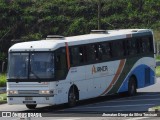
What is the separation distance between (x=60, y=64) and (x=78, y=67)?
141cm

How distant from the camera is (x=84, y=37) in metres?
28.6

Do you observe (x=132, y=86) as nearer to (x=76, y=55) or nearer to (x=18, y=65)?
(x=76, y=55)

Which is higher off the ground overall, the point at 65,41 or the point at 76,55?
the point at 65,41

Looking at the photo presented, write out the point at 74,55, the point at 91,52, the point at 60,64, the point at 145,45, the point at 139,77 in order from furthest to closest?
the point at 145,45
the point at 139,77
the point at 91,52
the point at 74,55
the point at 60,64

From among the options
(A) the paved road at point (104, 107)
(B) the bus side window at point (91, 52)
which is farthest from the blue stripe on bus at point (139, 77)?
(B) the bus side window at point (91, 52)

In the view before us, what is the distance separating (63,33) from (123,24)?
22.8 ft

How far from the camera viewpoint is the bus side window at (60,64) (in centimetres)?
2572

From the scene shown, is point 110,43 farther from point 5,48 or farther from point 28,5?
point 28,5

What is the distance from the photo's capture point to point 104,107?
26.4m

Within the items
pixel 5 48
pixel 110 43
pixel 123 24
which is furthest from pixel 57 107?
pixel 123 24

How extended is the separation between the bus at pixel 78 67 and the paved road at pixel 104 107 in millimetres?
388

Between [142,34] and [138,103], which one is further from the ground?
[142,34]

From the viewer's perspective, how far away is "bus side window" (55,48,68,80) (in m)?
25.7

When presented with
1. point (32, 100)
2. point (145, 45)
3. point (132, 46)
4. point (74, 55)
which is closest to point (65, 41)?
point (74, 55)
